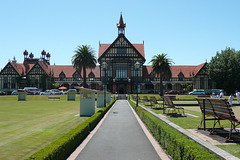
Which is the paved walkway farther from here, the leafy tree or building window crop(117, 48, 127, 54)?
the leafy tree

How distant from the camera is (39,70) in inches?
2795

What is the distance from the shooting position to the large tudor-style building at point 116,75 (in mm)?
65062

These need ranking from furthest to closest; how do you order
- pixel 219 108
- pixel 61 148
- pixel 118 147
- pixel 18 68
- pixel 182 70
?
pixel 182 70, pixel 18 68, pixel 118 147, pixel 219 108, pixel 61 148

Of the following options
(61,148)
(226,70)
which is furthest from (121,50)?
(61,148)

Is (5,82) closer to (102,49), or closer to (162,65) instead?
(102,49)

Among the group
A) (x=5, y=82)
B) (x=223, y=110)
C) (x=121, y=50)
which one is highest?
(x=121, y=50)

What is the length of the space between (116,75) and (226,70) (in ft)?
96.5

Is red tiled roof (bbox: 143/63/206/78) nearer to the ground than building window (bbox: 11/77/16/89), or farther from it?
farther from it

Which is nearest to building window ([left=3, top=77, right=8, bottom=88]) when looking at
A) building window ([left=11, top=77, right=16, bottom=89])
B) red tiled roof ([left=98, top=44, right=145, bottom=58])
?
building window ([left=11, top=77, right=16, bottom=89])

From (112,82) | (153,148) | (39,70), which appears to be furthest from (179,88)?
(153,148)

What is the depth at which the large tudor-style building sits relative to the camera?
6506 centimetres

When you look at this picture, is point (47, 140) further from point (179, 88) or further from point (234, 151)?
point (179, 88)

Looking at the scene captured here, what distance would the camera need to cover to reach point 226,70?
60625mm

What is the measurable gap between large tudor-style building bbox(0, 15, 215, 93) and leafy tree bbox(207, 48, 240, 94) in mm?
4812
